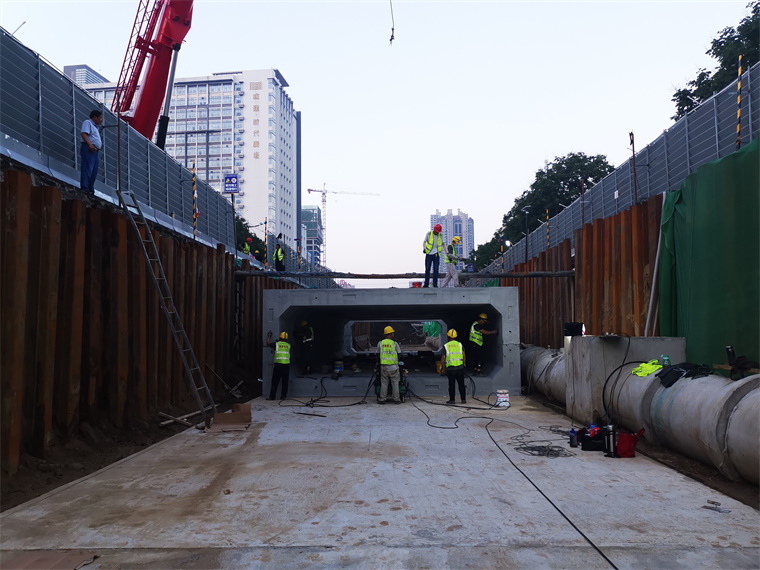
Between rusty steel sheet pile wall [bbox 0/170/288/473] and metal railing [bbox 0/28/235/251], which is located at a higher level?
metal railing [bbox 0/28/235/251]

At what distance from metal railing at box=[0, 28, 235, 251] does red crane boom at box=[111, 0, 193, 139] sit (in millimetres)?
1506

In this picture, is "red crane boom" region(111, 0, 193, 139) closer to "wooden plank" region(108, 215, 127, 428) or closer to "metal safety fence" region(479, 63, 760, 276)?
"wooden plank" region(108, 215, 127, 428)

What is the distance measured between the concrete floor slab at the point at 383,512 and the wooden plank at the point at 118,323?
1.25m

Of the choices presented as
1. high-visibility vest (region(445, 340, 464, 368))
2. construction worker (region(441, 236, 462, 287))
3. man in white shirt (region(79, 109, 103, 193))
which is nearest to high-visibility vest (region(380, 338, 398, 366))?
high-visibility vest (region(445, 340, 464, 368))

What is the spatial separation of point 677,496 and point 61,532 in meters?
5.58

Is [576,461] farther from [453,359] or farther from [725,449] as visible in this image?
[453,359]

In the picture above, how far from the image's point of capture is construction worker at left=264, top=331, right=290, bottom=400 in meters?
14.0

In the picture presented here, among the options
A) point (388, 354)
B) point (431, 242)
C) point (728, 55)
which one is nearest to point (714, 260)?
point (388, 354)

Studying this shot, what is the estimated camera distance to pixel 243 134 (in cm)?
11762

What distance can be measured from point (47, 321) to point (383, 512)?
4.60 metres

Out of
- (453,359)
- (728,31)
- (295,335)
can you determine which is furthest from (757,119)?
(728,31)

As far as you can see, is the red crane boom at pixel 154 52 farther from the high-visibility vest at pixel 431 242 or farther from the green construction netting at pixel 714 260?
the green construction netting at pixel 714 260

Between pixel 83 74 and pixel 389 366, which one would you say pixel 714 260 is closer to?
pixel 389 366

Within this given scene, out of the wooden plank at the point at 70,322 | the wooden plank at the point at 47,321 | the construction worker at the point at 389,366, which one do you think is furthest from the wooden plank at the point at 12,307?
the construction worker at the point at 389,366
